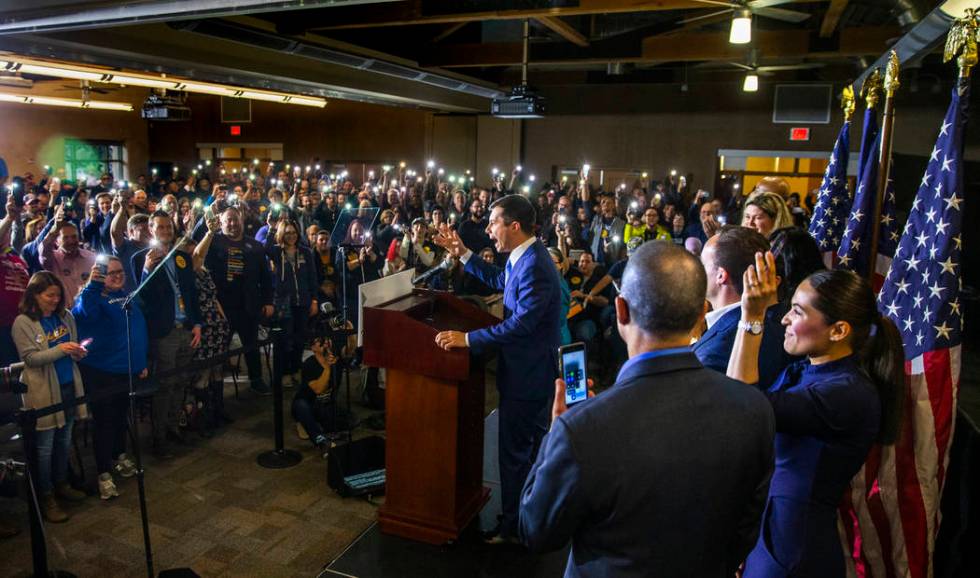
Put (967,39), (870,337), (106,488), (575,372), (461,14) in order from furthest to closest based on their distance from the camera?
(461,14), (106,488), (967,39), (575,372), (870,337)

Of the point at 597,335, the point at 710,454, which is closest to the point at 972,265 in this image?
the point at 597,335

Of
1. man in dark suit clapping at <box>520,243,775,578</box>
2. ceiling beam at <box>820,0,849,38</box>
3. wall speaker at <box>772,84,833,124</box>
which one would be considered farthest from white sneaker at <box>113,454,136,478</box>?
wall speaker at <box>772,84,833,124</box>

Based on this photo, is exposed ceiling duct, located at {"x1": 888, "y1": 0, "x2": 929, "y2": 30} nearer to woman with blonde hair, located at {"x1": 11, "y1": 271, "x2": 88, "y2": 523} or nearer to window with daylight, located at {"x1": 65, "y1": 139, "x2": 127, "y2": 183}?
woman with blonde hair, located at {"x1": 11, "y1": 271, "x2": 88, "y2": 523}

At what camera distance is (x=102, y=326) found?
3.89m

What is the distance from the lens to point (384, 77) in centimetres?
1045

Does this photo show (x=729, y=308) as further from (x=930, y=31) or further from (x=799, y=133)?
(x=799, y=133)

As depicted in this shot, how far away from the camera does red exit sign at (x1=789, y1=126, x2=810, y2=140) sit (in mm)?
12023

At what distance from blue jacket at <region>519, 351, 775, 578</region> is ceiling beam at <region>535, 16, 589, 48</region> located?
18.4 ft

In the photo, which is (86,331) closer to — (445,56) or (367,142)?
(445,56)

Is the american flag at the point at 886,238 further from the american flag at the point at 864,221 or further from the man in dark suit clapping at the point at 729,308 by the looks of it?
the man in dark suit clapping at the point at 729,308

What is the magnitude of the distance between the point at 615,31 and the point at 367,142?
935cm

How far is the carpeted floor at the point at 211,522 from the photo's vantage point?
10.6ft

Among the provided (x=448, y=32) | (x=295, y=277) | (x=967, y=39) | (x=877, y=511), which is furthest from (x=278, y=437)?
(x=448, y=32)

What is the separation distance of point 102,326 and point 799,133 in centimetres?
1176
